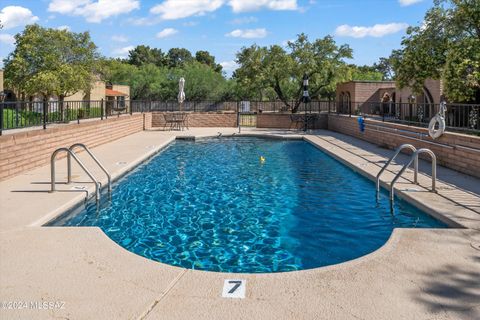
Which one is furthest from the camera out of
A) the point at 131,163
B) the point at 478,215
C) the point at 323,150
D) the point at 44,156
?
the point at 323,150

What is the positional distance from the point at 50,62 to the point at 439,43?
71.5ft

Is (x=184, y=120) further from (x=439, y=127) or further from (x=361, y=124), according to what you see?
(x=439, y=127)

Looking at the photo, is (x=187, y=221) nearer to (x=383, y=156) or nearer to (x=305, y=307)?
(x=305, y=307)

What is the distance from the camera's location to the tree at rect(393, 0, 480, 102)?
15.0m

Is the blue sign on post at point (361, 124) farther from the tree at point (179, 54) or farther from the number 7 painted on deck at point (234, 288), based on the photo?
the tree at point (179, 54)

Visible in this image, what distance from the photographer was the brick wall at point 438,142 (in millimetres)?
10406

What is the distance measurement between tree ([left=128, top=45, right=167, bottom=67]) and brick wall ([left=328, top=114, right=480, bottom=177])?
76576 millimetres

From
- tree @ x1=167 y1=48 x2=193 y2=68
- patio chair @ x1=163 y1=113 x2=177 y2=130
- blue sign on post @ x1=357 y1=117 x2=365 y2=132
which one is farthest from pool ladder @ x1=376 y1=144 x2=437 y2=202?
tree @ x1=167 y1=48 x2=193 y2=68

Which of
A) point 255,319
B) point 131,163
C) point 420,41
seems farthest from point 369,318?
point 420,41

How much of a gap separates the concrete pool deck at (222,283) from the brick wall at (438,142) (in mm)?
4438

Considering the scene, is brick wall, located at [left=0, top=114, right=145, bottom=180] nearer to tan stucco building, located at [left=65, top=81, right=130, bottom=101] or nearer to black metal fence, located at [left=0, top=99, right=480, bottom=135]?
black metal fence, located at [left=0, top=99, right=480, bottom=135]

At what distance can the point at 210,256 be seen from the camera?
6.05 m

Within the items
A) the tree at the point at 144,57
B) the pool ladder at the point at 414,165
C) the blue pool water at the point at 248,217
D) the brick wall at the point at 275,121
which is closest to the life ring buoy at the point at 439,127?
the blue pool water at the point at 248,217

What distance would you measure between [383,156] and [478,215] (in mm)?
7363
